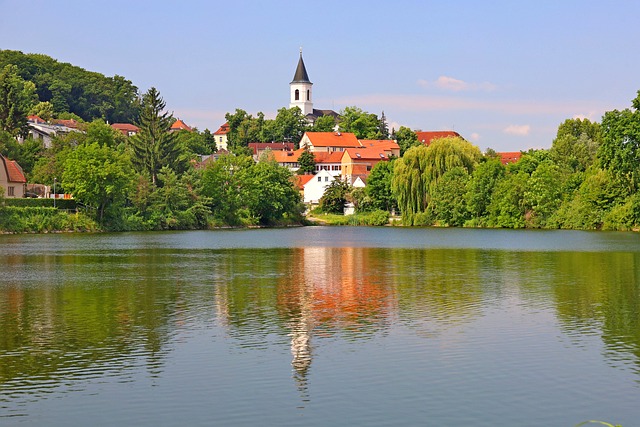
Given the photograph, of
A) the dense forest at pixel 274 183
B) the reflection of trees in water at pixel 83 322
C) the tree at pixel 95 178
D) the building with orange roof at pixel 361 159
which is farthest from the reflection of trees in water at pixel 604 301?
the building with orange roof at pixel 361 159

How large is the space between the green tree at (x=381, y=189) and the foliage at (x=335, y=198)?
702cm

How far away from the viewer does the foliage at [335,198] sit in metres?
135

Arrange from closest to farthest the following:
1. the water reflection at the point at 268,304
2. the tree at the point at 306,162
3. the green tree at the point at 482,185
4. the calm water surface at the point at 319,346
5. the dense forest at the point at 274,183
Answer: the calm water surface at the point at 319,346
the water reflection at the point at 268,304
the dense forest at the point at 274,183
the green tree at the point at 482,185
the tree at the point at 306,162

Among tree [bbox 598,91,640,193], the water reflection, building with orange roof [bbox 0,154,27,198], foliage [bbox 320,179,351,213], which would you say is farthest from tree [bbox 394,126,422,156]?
the water reflection

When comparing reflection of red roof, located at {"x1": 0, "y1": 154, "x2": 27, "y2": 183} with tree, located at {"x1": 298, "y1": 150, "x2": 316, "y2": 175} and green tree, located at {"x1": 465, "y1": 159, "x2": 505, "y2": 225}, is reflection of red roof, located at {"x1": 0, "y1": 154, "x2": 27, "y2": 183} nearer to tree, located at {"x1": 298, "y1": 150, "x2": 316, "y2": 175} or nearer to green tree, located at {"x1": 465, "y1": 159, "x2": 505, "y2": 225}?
green tree, located at {"x1": 465, "y1": 159, "x2": 505, "y2": 225}

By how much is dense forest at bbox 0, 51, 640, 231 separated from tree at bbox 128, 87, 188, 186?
0.13 meters

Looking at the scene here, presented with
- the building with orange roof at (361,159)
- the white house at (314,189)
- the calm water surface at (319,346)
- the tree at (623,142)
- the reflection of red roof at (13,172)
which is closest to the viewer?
the calm water surface at (319,346)

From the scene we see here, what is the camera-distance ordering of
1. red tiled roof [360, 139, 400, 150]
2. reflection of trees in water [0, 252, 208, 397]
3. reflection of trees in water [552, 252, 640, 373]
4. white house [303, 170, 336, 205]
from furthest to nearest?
red tiled roof [360, 139, 400, 150] < white house [303, 170, 336, 205] < reflection of trees in water [552, 252, 640, 373] < reflection of trees in water [0, 252, 208, 397]

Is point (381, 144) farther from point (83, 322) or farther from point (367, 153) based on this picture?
point (83, 322)

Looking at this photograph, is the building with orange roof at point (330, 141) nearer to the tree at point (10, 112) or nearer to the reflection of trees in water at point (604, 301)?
the tree at point (10, 112)

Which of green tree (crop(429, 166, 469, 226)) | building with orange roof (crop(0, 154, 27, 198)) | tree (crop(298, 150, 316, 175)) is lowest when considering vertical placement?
green tree (crop(429, 166, 469, 226))

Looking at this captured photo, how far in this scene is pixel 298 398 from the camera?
17.1 metres

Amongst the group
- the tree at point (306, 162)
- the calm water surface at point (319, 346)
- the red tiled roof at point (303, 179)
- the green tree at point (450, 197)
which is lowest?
the calm water surface at point (319, 346)

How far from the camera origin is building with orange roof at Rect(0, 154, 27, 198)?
9389 centimetres
